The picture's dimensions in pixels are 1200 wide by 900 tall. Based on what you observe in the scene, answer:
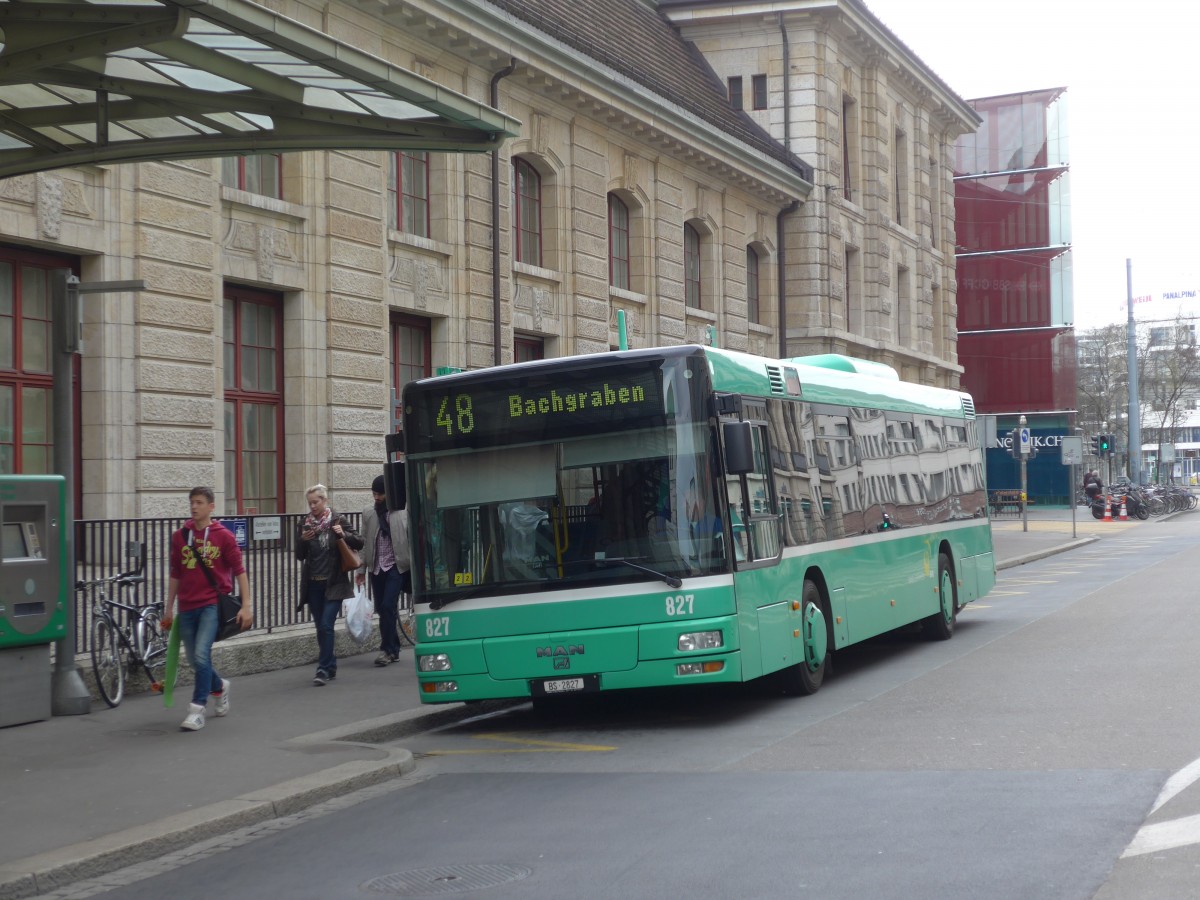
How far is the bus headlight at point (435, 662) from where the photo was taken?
11.3 meters

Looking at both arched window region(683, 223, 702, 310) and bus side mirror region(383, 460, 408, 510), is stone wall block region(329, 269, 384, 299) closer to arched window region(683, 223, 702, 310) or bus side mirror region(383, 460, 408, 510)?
bus side mirror region(383, 460, 408, 510)

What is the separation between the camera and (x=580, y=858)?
22.6 feet

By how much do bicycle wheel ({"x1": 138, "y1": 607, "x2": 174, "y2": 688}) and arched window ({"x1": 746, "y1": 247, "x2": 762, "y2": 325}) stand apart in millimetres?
22937

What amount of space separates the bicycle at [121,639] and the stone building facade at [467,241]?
12.7 ft

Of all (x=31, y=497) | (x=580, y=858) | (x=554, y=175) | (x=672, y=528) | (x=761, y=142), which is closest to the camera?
(x=580, y=858)

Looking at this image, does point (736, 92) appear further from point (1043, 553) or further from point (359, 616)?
point (359, 616)

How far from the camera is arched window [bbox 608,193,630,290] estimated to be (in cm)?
2817

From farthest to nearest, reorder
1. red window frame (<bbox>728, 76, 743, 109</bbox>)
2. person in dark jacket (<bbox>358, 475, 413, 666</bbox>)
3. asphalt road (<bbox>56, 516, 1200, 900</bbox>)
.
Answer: red window frame (<bbox>728, 76, 743, 109</bbox>)
person in dark jacket (<bbox>358, 475, 413, 666</bbox>)
asphalt road (<bbox>56, 516, 1200, 900</bbox>)

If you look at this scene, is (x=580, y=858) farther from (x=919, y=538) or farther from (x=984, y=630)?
(x=984, y=630)

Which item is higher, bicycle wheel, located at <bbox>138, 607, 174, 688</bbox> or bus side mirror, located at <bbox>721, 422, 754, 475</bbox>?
bus side mirror, located at <bbox>721, 422, 754, 475</bbox>

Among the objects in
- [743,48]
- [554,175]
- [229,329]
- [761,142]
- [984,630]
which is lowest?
[984,630]

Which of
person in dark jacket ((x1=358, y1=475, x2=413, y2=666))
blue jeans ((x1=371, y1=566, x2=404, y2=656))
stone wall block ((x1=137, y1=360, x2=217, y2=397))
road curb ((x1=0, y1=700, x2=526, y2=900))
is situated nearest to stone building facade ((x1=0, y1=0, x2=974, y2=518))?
stone wall block ((x1=137, y1=360, x2=217, y2=397))

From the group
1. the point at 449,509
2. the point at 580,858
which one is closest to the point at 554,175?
the point at 449,509

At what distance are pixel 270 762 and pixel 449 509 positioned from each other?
7.82 feet
